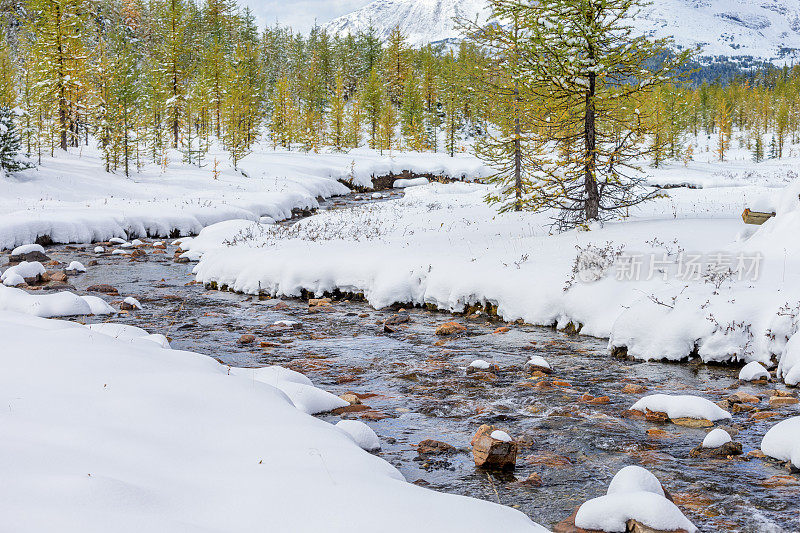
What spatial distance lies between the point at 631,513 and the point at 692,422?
2995mm

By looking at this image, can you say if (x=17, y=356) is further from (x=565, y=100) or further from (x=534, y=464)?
(x=565, y=100)

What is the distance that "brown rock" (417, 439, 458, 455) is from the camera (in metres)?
5.75

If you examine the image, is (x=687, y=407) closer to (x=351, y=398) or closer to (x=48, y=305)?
(x=351, y=398)

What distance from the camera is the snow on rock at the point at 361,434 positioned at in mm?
5586

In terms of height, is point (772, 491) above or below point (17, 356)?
below

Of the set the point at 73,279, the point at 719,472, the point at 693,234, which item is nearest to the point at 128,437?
the point at 719,472

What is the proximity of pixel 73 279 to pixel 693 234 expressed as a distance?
50.6ft

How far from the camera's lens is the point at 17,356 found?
5.07 metres

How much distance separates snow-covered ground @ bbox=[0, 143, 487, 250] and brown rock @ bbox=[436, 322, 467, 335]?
17.0m

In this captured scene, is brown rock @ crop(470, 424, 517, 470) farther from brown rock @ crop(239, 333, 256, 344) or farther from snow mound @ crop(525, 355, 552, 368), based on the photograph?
brown rock @ crop(239, 333, 256, 344)

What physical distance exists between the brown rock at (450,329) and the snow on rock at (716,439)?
5.21m

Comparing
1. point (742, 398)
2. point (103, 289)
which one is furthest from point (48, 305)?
point (742, 398)

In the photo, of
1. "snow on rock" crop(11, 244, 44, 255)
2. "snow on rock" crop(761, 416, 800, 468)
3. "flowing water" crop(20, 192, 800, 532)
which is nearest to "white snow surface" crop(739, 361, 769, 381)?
"flowing water" crop(20, 192, 800, 532)

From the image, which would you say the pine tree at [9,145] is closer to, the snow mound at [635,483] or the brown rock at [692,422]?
the brown rock at [692,422]
